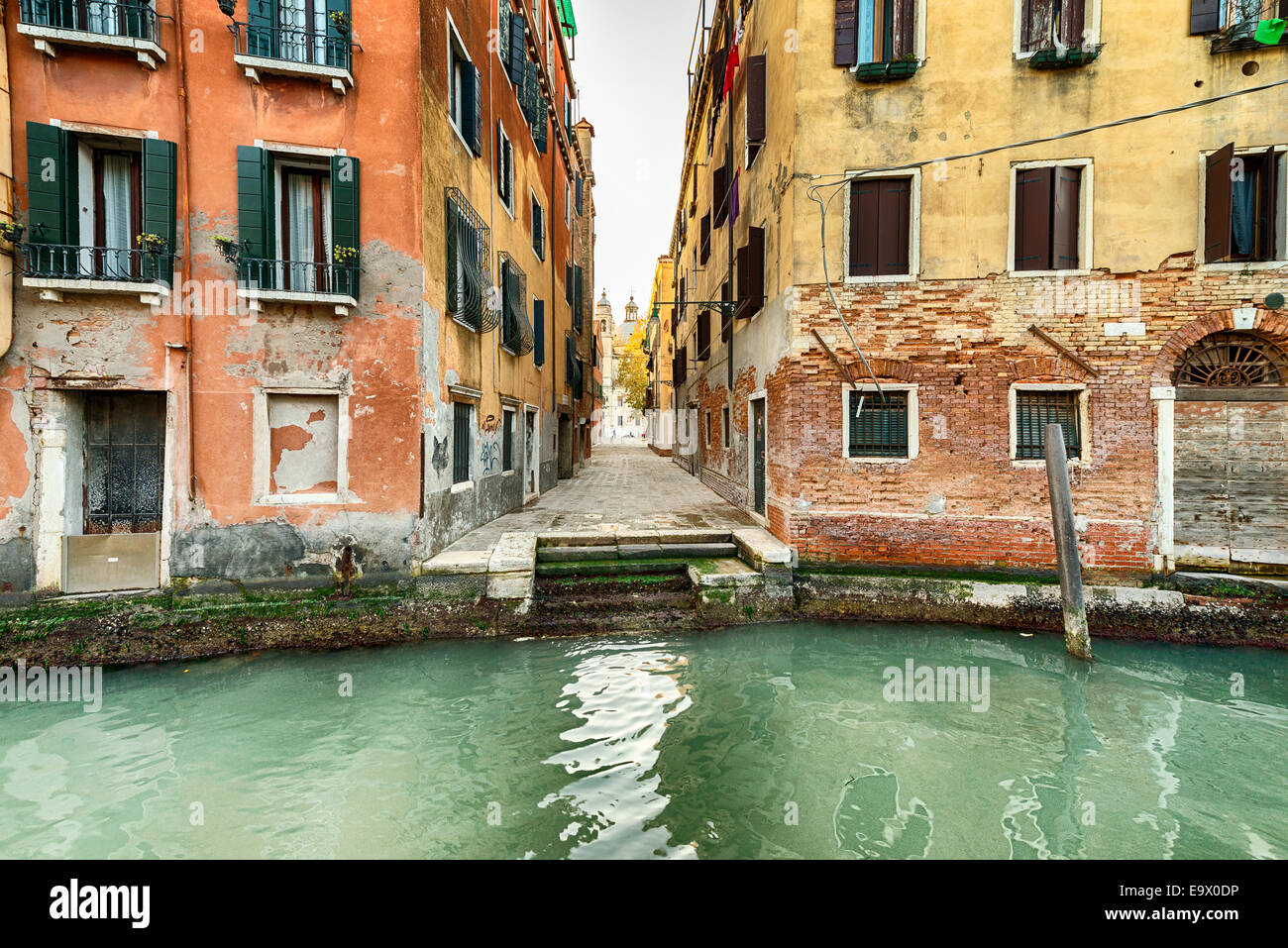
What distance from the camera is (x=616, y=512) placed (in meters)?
10.2

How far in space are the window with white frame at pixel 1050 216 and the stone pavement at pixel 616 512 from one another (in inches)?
222

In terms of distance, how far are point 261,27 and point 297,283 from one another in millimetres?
2976

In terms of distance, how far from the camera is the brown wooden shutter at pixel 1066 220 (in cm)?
727

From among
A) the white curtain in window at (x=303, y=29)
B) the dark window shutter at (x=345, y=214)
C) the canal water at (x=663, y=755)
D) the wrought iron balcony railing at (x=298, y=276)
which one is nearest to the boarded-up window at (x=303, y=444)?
the wrought iron balcony railing at (x=298, y=276)

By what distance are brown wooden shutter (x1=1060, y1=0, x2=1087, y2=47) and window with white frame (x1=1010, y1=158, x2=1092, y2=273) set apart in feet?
5.44

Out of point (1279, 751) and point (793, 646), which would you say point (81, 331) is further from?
point (1279, 751)

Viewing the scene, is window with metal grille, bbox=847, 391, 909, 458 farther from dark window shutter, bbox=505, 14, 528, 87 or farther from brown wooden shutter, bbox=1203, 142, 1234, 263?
Answer: dark window shutter, bbox=505, 14, 528, 87

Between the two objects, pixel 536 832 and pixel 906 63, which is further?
pixel 906 63

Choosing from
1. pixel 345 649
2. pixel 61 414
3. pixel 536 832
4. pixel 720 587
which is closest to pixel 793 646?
pixel 720 587

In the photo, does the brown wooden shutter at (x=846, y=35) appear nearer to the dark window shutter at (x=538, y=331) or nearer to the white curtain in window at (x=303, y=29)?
the white curtain in window at (x=303, y=29)

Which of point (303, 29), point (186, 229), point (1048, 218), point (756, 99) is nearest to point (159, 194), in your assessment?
point (186, 229)

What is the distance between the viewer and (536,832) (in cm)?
343
